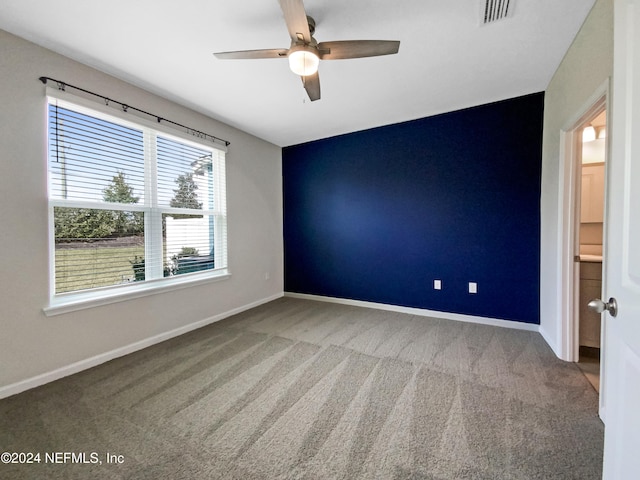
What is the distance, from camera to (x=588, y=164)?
287 cm

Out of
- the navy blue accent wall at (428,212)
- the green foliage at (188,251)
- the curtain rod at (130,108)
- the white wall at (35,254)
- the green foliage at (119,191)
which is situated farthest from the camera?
the green foliage at (188,251)

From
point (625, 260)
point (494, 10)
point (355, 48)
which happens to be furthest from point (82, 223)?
point (494, 10)

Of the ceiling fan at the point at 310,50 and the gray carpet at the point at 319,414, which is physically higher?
the ceiling fan at the point at 310,50

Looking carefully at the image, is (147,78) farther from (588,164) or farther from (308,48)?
(588,164)

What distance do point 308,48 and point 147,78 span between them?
1.79m

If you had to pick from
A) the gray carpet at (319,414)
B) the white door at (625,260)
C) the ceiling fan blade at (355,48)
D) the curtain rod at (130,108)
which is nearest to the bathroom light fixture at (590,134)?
the gray carpet at (319,414)

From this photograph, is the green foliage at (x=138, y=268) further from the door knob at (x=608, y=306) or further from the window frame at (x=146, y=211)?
the door knob at (x=608, y=306)

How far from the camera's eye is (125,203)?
263cm

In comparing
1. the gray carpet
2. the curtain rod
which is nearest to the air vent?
the gray carpet

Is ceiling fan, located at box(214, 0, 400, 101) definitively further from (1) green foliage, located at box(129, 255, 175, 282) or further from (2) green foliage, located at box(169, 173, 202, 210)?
(1) green foliage, located at box(129, 255, 175, 282)

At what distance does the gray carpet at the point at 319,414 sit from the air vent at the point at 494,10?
259 cm

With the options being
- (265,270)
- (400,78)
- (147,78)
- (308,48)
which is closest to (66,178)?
(147,78)

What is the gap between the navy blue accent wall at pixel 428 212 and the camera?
3.06 metres

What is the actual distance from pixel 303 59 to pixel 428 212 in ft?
8.21
